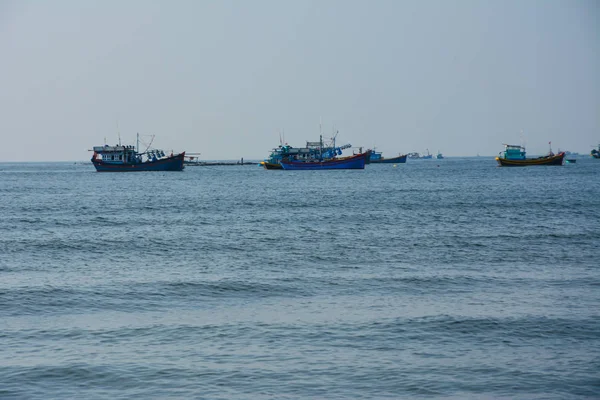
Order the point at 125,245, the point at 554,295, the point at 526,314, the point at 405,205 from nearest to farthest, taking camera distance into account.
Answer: the point at 526,314, the point at 554,295, the point at 125,245, the point at 405,205

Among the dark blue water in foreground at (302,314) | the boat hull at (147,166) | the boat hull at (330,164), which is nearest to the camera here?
the dark blue water in foreground at (302,314)

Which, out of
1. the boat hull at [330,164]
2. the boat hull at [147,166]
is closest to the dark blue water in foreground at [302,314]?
the boat hull at [147,166]

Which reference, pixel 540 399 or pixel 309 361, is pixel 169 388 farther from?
pixel 540 399

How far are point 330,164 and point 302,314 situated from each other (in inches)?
6729

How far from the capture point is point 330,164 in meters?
192

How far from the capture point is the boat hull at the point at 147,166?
188625mm

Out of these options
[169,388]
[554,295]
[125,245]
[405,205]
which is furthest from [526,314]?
[405,205]

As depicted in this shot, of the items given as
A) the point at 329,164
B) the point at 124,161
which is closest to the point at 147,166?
the point at 124,161

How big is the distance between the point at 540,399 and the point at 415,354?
3.63m

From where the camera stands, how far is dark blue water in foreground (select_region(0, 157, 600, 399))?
16125mm

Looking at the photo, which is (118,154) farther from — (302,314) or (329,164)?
(302,314)

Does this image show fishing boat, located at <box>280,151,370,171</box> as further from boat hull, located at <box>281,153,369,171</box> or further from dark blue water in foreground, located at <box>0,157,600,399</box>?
dark blue water in foreground, located at <box>0,157,600,399</box>

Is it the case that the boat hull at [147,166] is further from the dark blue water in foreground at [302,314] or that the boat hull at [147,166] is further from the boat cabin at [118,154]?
the dark blue water in foreground at [302,314]

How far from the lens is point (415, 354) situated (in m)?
17.9
